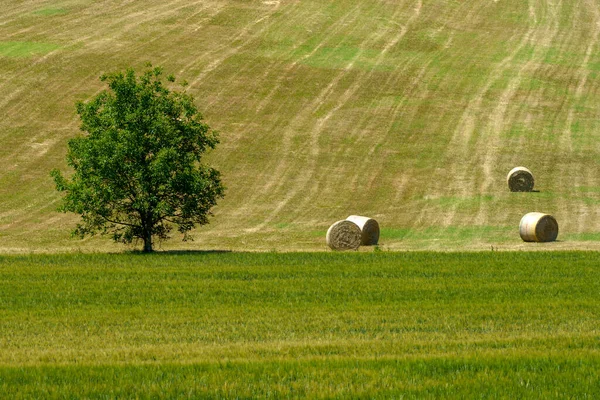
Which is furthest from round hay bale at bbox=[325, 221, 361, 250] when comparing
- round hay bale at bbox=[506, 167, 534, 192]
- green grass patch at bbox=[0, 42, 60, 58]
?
green grass patch at bbox=[0, 42, 60, 58]

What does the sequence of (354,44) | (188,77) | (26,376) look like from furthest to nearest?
(354,44) < (188,77) < (26,376)

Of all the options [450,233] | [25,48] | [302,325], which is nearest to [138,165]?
[450,233]

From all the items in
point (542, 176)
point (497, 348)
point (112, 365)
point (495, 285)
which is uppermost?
point (112, 365)

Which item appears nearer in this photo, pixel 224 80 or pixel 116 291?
pixel 116 291

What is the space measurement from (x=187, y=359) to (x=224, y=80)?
5680 centimetres

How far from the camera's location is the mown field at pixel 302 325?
14.9 metres

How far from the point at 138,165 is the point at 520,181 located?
2441cm

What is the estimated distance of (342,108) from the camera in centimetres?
6875

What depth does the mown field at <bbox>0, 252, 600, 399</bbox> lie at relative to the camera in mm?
14898

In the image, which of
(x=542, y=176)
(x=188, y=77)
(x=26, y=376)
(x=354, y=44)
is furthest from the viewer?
(x=354, y=44)

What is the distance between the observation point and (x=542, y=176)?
56.4m

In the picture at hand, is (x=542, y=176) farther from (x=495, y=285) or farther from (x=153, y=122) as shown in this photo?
(x=495, y=285)

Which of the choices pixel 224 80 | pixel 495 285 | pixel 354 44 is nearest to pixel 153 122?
pixel 495 285

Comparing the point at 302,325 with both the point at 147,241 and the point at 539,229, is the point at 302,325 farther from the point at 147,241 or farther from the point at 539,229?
the point at 539,229
